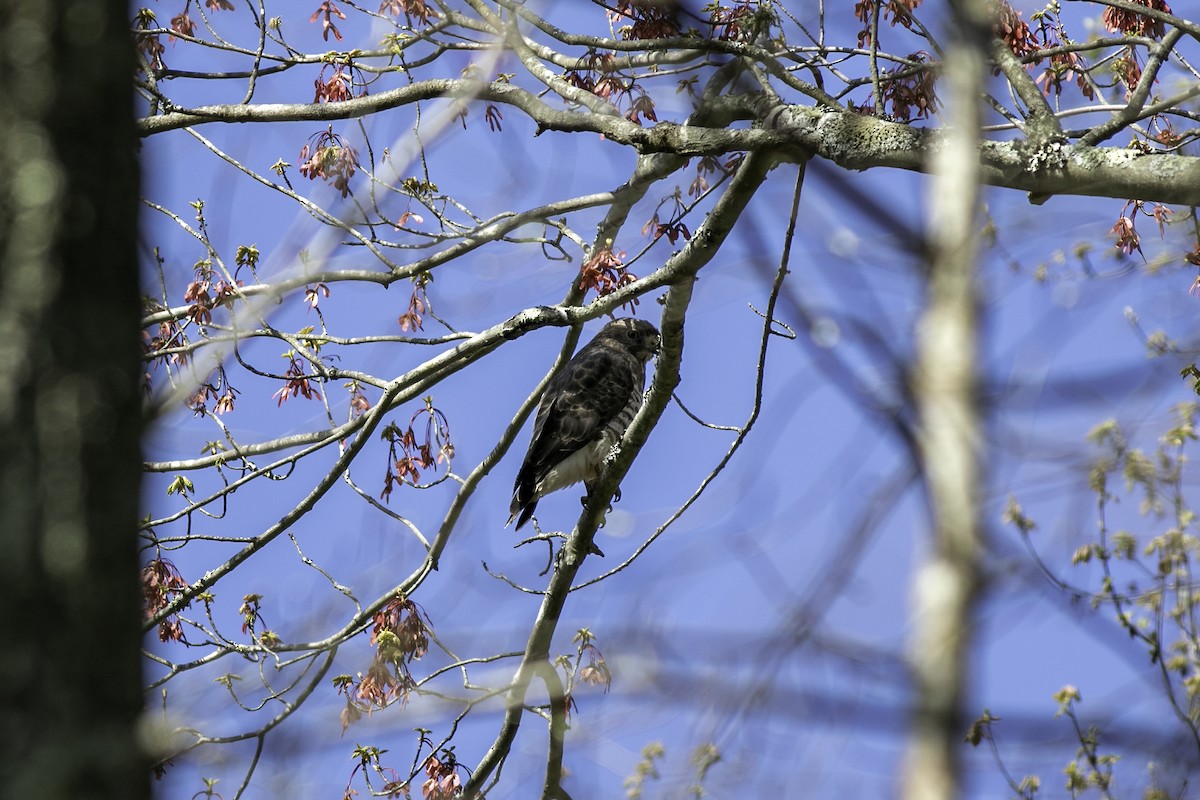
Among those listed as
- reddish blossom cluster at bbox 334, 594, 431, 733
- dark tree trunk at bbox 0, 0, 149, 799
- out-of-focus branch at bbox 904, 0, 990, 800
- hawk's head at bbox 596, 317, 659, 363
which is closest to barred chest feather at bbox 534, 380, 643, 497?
hawk's head at bbox 596, 317, 659, 363

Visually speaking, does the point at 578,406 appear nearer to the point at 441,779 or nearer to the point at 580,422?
the point at 580,422

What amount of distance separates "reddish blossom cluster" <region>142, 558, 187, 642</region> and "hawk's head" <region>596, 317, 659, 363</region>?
11.6 ft

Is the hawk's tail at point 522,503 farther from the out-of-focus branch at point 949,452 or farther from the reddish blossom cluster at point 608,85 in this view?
the out-of-focus branch at point 949,452

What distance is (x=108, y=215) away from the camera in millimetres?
1408

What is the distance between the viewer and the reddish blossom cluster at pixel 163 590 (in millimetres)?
4844

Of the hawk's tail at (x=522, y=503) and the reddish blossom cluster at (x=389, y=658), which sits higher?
the hawk's tail at (x=522, y=503)

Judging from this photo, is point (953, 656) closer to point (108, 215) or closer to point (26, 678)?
point (26, 678)

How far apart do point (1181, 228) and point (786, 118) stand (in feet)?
→ 5.53

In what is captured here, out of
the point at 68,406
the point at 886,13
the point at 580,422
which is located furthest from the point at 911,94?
the point at 68,406

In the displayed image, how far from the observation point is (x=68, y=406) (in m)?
→ 1.36

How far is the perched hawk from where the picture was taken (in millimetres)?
6734

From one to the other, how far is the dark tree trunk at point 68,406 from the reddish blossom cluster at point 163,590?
3664 mm

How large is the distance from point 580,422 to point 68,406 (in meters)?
5.67

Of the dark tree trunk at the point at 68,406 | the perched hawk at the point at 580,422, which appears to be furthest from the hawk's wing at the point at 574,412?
the dark tree trunk at the point at 68,406
